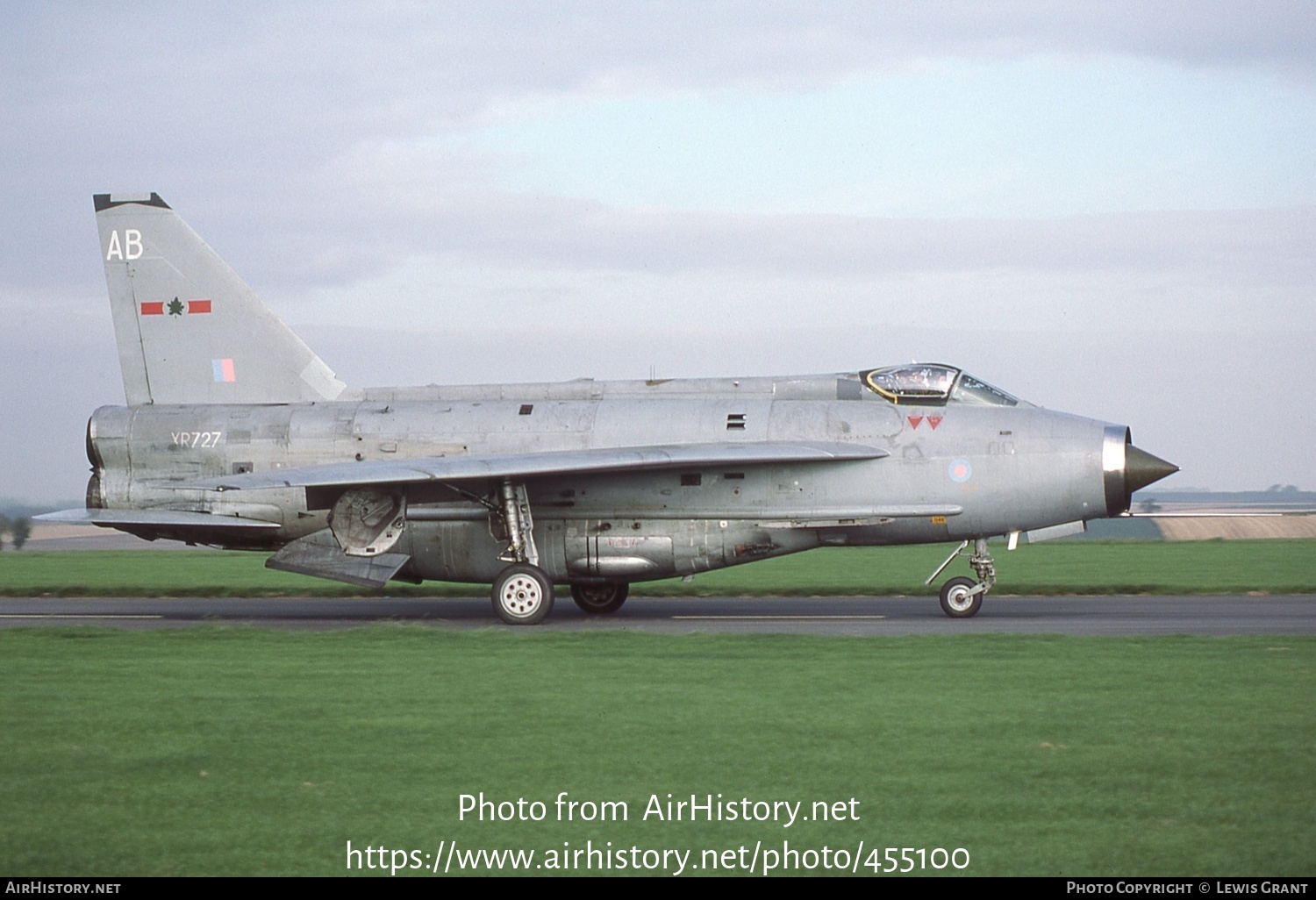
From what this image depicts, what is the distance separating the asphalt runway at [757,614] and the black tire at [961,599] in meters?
0.19

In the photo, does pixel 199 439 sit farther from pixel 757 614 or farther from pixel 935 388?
pixel 935 388

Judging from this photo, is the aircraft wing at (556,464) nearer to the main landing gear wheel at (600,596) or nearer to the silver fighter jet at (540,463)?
the silver fighter jet at (540,463)

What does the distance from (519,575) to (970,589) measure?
19.6ft

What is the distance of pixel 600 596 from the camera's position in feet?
67.7

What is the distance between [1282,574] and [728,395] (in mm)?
13249

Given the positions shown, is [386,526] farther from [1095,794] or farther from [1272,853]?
[1272,853]

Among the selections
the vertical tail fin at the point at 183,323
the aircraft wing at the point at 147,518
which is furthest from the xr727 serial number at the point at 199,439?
the aircraft wing at the point at 147,518

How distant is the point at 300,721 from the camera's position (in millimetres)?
9617

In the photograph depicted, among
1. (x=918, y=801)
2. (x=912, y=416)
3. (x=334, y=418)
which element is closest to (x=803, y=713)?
(x=918, y=801)

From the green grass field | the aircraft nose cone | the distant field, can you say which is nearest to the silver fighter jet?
the aircraft nose cone

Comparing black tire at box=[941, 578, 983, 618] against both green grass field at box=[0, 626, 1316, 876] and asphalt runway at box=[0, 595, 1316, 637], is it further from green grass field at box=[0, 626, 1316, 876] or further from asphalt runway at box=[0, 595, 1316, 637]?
green grass field at box=[0, 626, 1316, 876]

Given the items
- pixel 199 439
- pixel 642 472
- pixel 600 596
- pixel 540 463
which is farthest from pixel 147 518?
pixel 642 472

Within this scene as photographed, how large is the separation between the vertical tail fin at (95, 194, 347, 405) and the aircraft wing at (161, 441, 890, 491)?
2.74m

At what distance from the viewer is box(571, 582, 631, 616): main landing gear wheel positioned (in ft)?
67.5
